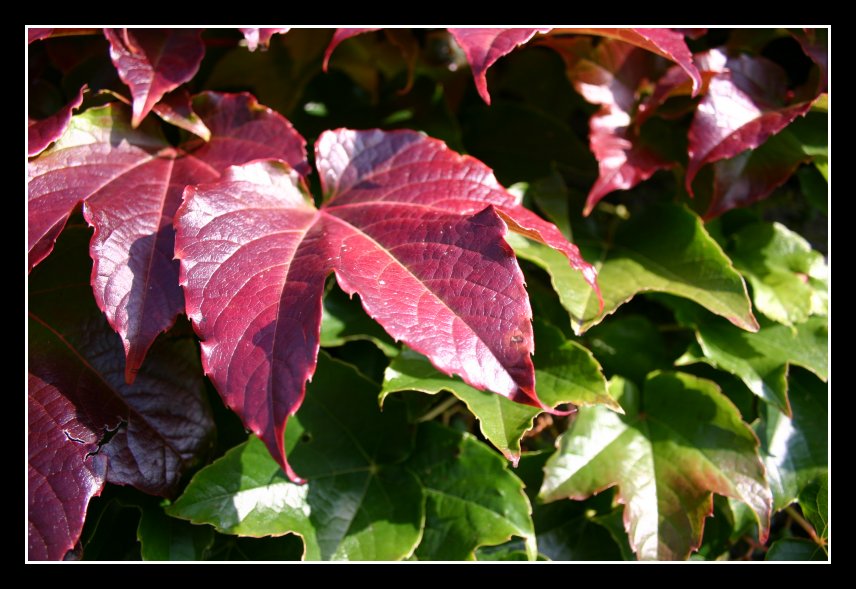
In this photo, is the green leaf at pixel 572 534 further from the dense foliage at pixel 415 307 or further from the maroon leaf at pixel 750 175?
the maroon leaf at pixel 750 175

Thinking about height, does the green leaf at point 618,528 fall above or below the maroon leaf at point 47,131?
below

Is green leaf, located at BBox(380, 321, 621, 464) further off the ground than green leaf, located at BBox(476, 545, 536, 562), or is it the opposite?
green leaf, located at BBox(380, 321, 621, 464)

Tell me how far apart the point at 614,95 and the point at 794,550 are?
25.3 inches

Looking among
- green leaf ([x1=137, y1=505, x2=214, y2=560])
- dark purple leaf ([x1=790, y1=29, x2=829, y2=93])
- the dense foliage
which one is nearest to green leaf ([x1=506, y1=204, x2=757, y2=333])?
the dense foliage

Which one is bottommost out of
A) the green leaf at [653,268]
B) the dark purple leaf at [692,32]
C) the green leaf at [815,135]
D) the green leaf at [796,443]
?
the green leaf at [796,443]

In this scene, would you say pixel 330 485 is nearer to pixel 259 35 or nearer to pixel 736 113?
pixel 259 35

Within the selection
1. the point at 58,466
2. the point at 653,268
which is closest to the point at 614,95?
the point at 653,268

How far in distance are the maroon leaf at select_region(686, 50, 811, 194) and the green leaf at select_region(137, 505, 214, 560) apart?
2.30 feet

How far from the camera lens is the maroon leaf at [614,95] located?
92 cm

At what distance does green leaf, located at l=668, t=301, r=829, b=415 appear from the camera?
2.96 feet

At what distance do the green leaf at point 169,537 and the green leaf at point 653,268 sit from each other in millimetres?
488

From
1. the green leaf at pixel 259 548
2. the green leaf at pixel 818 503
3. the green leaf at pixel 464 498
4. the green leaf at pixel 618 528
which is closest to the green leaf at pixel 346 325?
the green leaf at pixel 464 498

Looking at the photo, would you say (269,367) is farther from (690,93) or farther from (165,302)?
(690,93)

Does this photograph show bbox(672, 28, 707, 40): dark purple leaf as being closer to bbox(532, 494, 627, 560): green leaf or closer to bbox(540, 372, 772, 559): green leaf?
bbox(540, 372, 772, 559): green leaf
